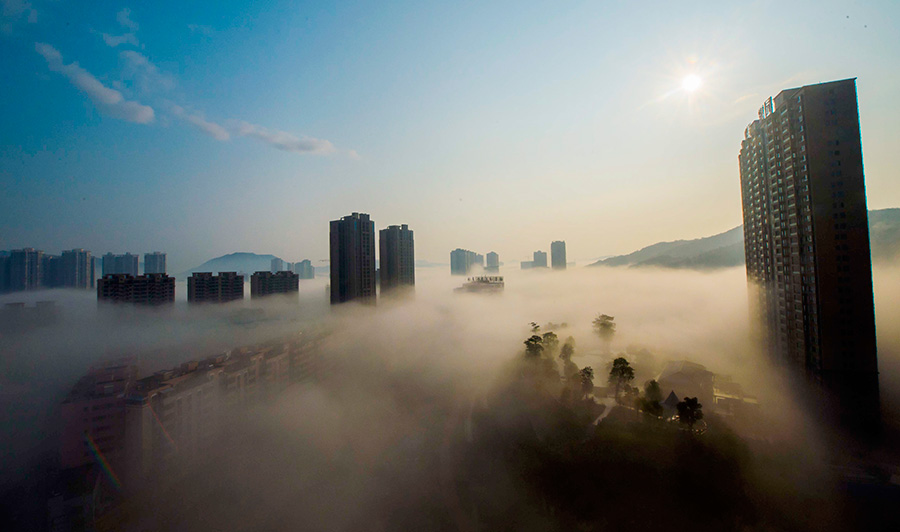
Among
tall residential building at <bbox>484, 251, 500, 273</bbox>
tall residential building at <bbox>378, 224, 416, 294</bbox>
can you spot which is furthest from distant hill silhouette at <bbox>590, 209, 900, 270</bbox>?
tall residential building at <bbox>378, 224, 416, 294</bbox>

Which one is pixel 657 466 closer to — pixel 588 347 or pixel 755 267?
pixel 755 267

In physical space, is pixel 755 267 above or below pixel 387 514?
above

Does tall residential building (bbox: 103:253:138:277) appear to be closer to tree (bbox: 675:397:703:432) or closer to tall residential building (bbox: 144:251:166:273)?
tall residential building (bbox: 144:251:166:273)

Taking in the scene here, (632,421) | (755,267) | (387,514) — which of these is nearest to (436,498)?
(387,514)

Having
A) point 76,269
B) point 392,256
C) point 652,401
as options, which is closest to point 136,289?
point 76,269

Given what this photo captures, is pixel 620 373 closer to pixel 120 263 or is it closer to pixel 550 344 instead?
pixel 550 344

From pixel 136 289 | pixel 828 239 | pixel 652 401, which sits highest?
pixel 828 239

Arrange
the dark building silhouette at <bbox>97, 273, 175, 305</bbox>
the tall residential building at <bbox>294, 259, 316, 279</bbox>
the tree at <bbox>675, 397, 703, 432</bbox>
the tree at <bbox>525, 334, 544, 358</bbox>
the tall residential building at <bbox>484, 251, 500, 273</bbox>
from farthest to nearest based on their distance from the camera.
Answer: the tall residential building at <bbox>484, 251, 500, 273</bbox> < the tall residential building at <bbox>294, 259, 316, 279</bbox> < the dark building silhouette at <bbox>97, 273, 175, 305</bbox> < the tree at <bbox>525, 334, 544, 358</bbox> < the tree at <bbox>675, 397, 703, 432</bbox>
